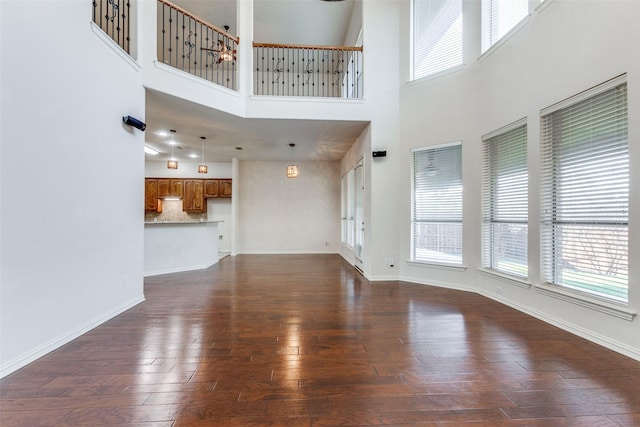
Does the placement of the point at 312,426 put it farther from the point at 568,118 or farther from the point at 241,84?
the point at 241,84

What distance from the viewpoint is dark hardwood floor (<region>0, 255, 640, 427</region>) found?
5.29ft

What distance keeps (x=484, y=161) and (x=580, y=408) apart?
3.18 meters

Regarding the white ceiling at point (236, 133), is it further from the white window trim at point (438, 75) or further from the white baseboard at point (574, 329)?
the white baseboard at point (574, 329)

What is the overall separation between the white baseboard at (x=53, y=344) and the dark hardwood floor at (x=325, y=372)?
0.07 metres

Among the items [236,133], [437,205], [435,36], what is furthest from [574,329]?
[236,133]

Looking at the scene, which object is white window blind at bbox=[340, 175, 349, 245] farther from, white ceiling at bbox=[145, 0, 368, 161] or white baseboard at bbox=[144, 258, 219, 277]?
white baseboard at bbox=[144, 258, 219, 277]

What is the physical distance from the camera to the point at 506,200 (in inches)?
147

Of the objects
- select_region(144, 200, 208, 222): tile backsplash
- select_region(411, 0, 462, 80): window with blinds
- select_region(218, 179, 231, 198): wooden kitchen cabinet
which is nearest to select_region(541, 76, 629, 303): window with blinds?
select_region(411, 0, 462, 80): window with blinds

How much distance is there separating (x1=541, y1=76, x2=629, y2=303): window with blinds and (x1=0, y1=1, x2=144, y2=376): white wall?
4845 mm

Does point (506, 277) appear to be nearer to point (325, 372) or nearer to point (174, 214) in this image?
point (325, 372)

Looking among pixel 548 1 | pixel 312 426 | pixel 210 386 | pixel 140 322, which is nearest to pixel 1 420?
pixel 210 386

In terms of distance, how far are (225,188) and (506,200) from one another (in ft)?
24.1

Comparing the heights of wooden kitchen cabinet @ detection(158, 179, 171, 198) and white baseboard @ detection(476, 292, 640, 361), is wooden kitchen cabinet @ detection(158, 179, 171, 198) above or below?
above

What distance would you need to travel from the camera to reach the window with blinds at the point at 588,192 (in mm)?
2438
